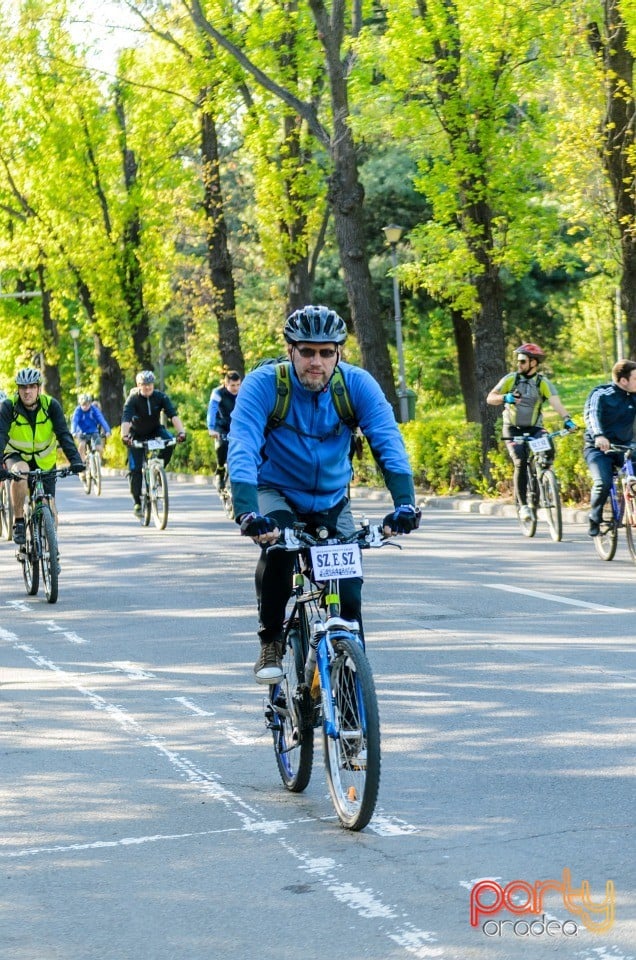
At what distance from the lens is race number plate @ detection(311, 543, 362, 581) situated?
19.1ft

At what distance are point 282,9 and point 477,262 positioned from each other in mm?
9026

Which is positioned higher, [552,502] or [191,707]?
[552,502]

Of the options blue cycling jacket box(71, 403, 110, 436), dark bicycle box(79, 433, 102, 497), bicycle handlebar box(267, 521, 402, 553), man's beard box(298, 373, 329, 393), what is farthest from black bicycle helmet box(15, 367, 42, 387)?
blue cycling jacket box(71, 403, 110, 436)

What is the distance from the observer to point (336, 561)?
5.87 meters

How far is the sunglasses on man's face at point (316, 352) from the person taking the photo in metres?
6.11

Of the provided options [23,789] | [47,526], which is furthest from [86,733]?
[47,526]

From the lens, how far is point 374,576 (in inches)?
567

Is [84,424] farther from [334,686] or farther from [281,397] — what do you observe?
[334,686]

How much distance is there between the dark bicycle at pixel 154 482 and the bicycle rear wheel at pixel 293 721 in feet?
44.5

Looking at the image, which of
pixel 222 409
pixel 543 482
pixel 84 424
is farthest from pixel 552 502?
pixel 84 424

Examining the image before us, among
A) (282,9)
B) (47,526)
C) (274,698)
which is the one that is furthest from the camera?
(282,9)

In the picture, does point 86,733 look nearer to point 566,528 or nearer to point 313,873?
point 313,873

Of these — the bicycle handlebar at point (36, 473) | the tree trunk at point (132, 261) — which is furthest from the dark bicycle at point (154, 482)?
the tree trunk at point (132, 261)

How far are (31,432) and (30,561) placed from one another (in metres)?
1.12
